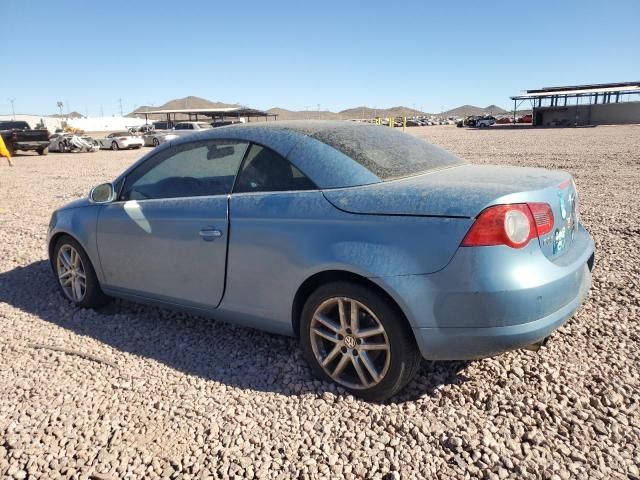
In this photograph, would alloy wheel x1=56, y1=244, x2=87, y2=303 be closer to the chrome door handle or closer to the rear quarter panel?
the chrome door handle

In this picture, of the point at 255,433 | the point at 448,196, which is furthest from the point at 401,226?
the point at 255,433

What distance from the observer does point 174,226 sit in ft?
11.5

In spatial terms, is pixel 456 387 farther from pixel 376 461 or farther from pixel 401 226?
pixel 401 226

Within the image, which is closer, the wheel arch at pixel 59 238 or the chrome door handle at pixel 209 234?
the chrome door handle at pixel 209 234

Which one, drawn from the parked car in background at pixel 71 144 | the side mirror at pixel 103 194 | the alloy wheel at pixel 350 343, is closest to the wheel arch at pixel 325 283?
the alloy wheel at pixel 350 343

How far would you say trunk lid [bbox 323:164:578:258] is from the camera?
248 centimetres

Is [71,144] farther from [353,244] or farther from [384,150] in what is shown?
[353,244]

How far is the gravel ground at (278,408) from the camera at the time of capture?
93.3 inches

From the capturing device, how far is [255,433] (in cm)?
262

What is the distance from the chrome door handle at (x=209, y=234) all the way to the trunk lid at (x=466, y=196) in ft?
2.67

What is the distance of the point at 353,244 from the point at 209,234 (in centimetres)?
108

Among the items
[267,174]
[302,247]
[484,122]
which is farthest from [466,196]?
[484,122]

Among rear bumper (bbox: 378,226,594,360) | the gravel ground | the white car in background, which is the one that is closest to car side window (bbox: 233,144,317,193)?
rear bumper (bbox: 378,226,594,360)

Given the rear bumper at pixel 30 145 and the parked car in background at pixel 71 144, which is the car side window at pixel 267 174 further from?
the parked car in background at pixel 71 144
